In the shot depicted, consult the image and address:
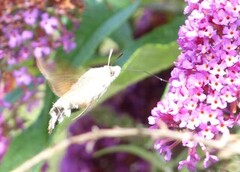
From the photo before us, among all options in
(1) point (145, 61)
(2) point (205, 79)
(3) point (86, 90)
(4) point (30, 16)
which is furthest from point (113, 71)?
(4) point (30, 16)

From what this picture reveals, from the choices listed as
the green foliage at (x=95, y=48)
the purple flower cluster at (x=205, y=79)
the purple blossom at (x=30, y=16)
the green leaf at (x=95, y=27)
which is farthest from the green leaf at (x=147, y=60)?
the purple flower cluster at (x=205, y=79)

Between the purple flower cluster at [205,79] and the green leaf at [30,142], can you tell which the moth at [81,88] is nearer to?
the purple flower cluster at [205,79]

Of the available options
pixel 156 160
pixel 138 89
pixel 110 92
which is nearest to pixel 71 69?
pixel 110 92

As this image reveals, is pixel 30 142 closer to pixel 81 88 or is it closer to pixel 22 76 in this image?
pixel 22 76

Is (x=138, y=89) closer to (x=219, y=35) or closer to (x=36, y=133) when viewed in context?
(x=36, y=133)

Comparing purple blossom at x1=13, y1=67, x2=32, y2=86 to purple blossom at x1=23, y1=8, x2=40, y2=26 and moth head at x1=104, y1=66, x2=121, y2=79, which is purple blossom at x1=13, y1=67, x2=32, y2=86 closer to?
purple blossom at x1=23, y1=8, x2=40, y2=26
